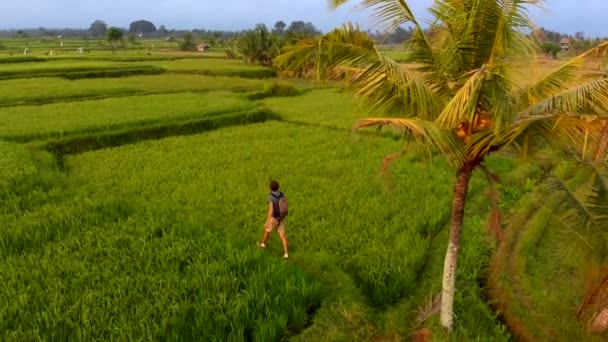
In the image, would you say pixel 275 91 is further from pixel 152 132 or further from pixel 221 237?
pixel 221 237

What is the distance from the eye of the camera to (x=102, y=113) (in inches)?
671

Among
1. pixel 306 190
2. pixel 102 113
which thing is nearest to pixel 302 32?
pixel 102 113

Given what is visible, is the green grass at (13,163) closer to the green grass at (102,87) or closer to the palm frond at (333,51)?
the palm frond at (333,51)

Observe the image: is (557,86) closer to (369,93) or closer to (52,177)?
(369,93)

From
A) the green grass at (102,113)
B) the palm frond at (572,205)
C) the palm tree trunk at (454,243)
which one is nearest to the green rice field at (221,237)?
the green grass at (102,113)

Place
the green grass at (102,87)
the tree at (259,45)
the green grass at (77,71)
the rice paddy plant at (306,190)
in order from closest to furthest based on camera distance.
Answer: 1. the rice paddy plant at (306,190)
2. the green grass at (102,87)
3. the green grass at (77,71)
4. the tree at (259,45)

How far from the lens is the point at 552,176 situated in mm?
4797

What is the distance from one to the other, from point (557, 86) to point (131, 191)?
7852 millimetres

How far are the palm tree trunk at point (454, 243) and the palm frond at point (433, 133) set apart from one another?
0.44m

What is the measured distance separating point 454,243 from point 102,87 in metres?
22.1

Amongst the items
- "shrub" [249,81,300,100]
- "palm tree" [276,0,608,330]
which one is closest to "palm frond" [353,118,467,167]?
"palm tree" [276,0,608,330]

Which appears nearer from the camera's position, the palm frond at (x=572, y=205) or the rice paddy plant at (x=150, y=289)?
the palm frond at (x=572, y=205)

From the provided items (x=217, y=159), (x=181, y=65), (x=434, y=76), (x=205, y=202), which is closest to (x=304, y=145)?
(x=217, y=159)

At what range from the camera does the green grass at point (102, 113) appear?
14164 mm
